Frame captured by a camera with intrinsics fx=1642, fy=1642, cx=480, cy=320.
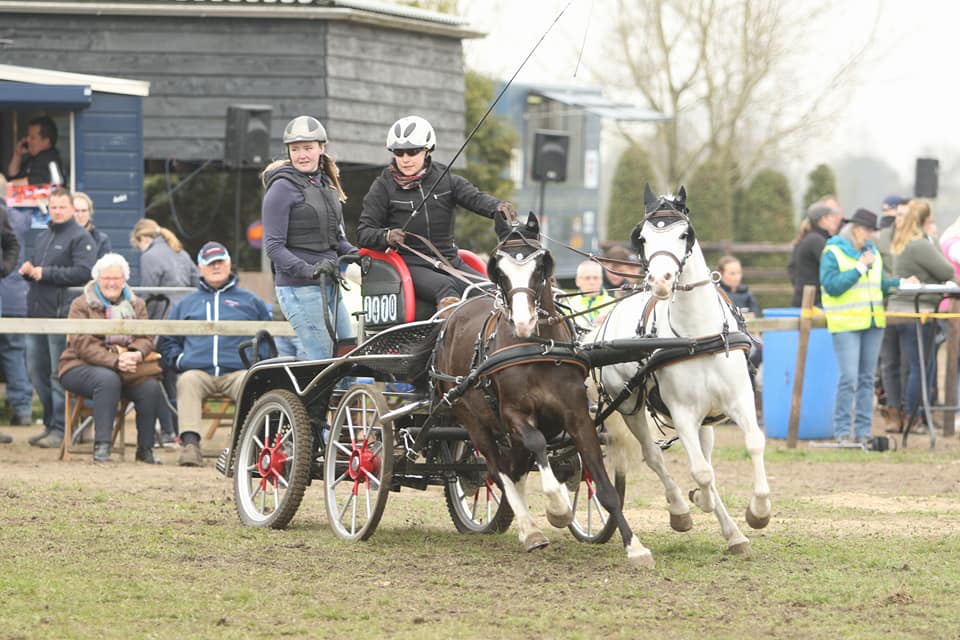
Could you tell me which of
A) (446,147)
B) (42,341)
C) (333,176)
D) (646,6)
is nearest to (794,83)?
(646,6)

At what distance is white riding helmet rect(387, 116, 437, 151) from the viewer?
8.86 m

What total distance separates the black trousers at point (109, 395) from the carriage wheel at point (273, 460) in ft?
10.2

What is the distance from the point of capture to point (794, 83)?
3681 centimetres

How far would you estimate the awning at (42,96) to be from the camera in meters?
17.2

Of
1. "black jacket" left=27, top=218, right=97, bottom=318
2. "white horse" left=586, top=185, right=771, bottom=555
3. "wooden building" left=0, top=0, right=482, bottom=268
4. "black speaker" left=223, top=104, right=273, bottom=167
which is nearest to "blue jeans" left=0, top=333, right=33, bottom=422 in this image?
"black jacket" left=27, top=218, right=97, bottom=318

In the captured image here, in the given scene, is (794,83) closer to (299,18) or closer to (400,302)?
(299,18)

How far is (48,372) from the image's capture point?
14.4 metres

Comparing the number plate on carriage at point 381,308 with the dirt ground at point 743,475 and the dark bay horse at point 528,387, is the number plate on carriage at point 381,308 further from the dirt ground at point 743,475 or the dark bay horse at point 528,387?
the dirt ground at point 743,475

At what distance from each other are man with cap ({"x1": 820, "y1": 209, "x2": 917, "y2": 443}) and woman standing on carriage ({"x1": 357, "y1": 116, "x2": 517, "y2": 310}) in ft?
20.2

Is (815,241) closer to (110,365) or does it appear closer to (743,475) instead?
(743,475)

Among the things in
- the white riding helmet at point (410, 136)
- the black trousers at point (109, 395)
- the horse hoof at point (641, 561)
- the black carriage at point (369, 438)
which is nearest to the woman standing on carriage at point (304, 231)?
the black carriage at point (369, 438)

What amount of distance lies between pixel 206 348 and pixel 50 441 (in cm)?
186

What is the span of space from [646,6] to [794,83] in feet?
12.8

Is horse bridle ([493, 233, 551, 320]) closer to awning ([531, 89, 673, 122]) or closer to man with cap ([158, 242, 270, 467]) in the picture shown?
man with cap ([158, 242, 270, 467])
